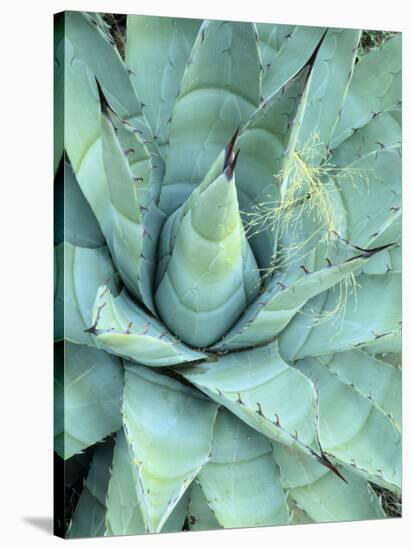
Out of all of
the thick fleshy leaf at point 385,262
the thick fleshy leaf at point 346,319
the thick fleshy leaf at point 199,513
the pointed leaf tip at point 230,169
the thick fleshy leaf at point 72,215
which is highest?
the pointed leaf tip at point 230,169

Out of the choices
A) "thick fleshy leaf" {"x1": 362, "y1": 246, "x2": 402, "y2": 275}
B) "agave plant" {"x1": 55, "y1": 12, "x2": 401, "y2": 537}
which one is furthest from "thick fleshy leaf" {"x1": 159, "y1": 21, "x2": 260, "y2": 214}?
"thick fleshy leaf" {"x1": 362, "y1": 246, "x2": 402, "y2": 275}

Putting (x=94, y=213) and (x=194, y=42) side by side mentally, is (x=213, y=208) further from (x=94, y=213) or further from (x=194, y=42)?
(x=194, y=42)

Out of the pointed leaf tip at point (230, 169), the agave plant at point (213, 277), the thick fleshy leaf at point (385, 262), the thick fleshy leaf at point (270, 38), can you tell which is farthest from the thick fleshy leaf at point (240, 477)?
the thick fleshy leaf at point (270, 38)

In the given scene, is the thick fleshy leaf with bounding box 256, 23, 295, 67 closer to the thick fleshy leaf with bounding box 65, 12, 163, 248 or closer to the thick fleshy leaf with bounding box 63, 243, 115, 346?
the thick fleshy leaf with bounding box 65, 12, 163, 248

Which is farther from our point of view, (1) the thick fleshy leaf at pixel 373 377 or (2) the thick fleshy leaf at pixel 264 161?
(1) the thick fleshy leaf at pixel 373 377

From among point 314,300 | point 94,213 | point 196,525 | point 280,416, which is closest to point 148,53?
point 94,213

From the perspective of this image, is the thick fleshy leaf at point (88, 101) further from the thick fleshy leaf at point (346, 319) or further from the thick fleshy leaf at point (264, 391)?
the thick fleshy leaf at point (346, 319)
